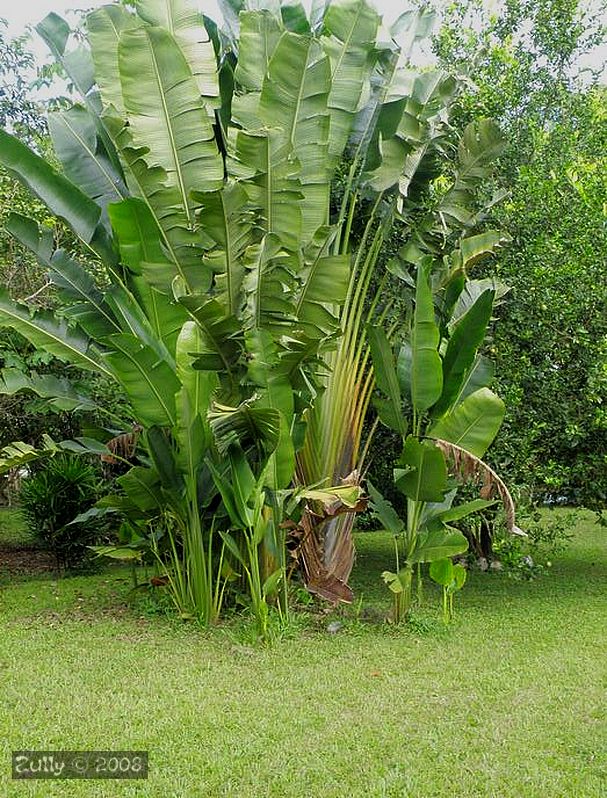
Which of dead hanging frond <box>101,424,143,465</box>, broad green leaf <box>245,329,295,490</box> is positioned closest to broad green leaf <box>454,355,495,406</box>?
broad green leaf <box>245,329,295,490</box>

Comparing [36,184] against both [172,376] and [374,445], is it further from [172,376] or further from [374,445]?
[374,445]

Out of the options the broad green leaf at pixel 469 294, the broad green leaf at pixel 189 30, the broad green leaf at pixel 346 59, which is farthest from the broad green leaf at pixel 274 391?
the broad green leaf at pixel 189 30

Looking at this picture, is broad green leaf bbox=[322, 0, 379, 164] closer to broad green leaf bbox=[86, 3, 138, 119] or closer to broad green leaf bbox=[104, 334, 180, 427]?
broad green leaf bbox=[86, 3, 138, 119]

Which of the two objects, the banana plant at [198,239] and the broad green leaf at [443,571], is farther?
the broad green leaf at [443,571]

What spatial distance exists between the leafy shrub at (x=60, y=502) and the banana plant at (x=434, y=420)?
4.70 m

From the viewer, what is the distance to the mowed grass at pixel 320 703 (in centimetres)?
381

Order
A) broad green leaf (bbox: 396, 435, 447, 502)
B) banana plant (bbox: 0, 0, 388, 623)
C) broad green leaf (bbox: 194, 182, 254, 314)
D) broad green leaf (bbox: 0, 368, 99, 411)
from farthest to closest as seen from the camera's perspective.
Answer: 1. broad green leaf (bbox: 0, 368, 99, 411)
2. broad green leaf (bbox: 396, 435, 447, 502)
3. banana plant (bbox: 0, 0, 388, 623)
4. broad green leaf (bbox: 194, 182, 254, 314)

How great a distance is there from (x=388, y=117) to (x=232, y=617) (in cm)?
485

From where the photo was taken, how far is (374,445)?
33.0ft

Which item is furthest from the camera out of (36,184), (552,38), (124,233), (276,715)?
(552,38)

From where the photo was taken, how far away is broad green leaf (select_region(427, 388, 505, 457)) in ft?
22.0

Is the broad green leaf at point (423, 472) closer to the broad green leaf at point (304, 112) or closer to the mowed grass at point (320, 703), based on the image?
the mowed grass at point (320, 703)

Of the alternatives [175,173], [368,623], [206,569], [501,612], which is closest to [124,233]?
[175,173]

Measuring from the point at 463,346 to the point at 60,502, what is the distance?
6.05 meters
